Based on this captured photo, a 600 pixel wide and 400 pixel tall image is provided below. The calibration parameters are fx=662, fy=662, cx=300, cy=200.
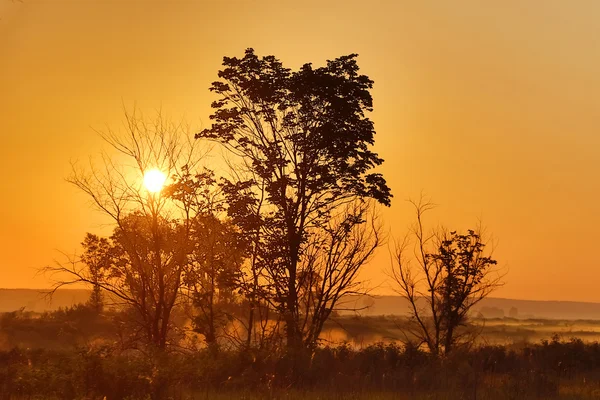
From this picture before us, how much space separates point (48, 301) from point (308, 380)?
34.7 ft

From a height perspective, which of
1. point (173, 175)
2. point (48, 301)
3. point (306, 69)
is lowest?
point (48, 301)

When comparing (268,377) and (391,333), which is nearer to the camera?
(268,377)

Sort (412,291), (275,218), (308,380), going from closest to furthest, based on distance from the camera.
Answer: (308,380)
(275,218)
(412,291)

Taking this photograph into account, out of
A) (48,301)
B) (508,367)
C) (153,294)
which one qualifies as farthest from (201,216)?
(508,367)

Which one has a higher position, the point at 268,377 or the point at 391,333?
the point at 268,377

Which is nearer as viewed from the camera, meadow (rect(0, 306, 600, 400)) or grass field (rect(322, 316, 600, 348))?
meadow (rect(0, 306, 600, 400))

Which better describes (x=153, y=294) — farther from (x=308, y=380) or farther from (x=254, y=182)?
(x=308, y=380)

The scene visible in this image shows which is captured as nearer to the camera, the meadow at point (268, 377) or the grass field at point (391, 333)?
the meadow at point (268, 377)

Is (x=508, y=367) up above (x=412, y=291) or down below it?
below

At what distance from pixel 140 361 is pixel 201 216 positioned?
1058 centimetres

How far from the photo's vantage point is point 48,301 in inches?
906

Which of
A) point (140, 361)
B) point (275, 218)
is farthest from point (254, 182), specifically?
point (140, 361)

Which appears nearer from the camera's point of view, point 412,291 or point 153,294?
point 153,294

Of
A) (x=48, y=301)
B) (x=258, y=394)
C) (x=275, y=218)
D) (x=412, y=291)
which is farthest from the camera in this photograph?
(x=412, y=291)
